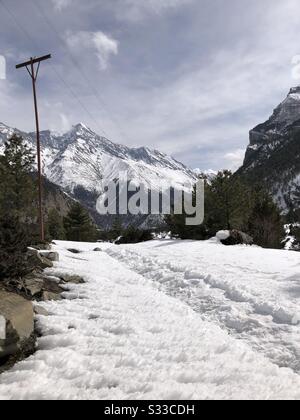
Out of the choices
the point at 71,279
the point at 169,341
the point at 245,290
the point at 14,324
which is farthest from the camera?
the point at 71,279

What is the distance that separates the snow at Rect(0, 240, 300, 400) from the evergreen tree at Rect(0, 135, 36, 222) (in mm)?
23384

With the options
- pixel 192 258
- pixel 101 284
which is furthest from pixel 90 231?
pixel 101 284

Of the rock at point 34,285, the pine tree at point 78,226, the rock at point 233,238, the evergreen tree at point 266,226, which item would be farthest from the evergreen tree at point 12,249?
the pine tree at point 78,226

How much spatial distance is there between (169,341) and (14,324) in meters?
2.79

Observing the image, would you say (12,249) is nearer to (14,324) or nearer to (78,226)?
(14,324)

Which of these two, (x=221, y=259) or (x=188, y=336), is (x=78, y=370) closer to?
(x=188, y=336)

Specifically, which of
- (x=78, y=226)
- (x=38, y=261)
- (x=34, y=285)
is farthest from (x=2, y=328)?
(x=78, y=226)

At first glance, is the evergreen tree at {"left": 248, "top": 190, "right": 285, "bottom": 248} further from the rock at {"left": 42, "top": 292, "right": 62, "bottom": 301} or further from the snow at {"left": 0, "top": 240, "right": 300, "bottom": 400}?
the rock at {"left": 42, "top": 292, "right": 62, "bottom": 301}

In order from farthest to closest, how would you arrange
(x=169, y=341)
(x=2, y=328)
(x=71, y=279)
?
(x=71, y=279)
(x=169, y=341)
(x=2, y=328)

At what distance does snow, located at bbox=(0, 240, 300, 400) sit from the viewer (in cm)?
541

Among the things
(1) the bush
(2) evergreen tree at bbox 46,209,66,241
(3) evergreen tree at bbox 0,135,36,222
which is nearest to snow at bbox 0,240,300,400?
(3) evergreen tree at bbox 0,135,36,222

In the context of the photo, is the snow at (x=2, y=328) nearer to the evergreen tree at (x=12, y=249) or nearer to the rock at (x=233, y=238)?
the evergreen tree at (x=12, y=249)

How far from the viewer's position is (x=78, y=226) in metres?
64.3

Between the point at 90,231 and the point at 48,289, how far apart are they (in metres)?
55.7
